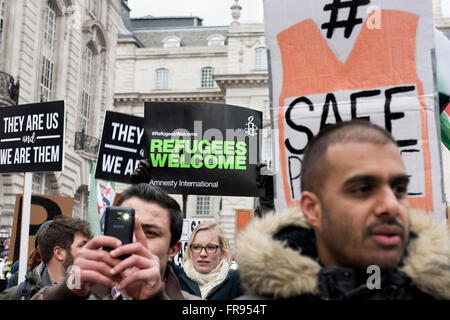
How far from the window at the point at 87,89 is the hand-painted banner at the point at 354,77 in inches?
912

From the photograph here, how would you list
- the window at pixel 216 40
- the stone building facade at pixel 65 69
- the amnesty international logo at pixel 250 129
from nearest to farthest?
the amnesty international logo at pixel 250 129
the stone building facade at pixel 65 69
the window at pixel 216 40

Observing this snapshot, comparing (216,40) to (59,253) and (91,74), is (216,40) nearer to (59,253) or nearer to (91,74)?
(91,74)

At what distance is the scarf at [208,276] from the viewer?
475 cm

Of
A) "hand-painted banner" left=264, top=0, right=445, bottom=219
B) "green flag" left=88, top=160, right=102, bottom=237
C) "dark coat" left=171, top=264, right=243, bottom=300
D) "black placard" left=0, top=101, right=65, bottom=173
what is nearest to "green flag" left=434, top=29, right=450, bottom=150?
"hand-painted banner" left=264, top=0, right=445, bottom=219

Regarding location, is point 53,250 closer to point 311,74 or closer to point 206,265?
point 206,265

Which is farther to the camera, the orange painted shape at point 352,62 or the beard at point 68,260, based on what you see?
the beard at point 68,260

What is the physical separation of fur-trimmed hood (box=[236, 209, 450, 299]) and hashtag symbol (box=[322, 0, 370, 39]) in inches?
62.5

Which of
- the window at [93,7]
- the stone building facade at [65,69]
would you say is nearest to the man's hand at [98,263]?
the stone building facade at [65,69]

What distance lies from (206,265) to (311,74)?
236 centimetres

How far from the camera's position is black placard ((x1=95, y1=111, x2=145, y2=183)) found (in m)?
7.00

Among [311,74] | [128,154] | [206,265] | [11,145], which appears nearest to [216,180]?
[128,154]

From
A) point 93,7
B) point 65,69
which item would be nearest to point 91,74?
point 93,7

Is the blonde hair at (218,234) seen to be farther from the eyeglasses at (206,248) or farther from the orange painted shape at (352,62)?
the orange painted shape at (352,62)

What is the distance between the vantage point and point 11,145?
258 inches
